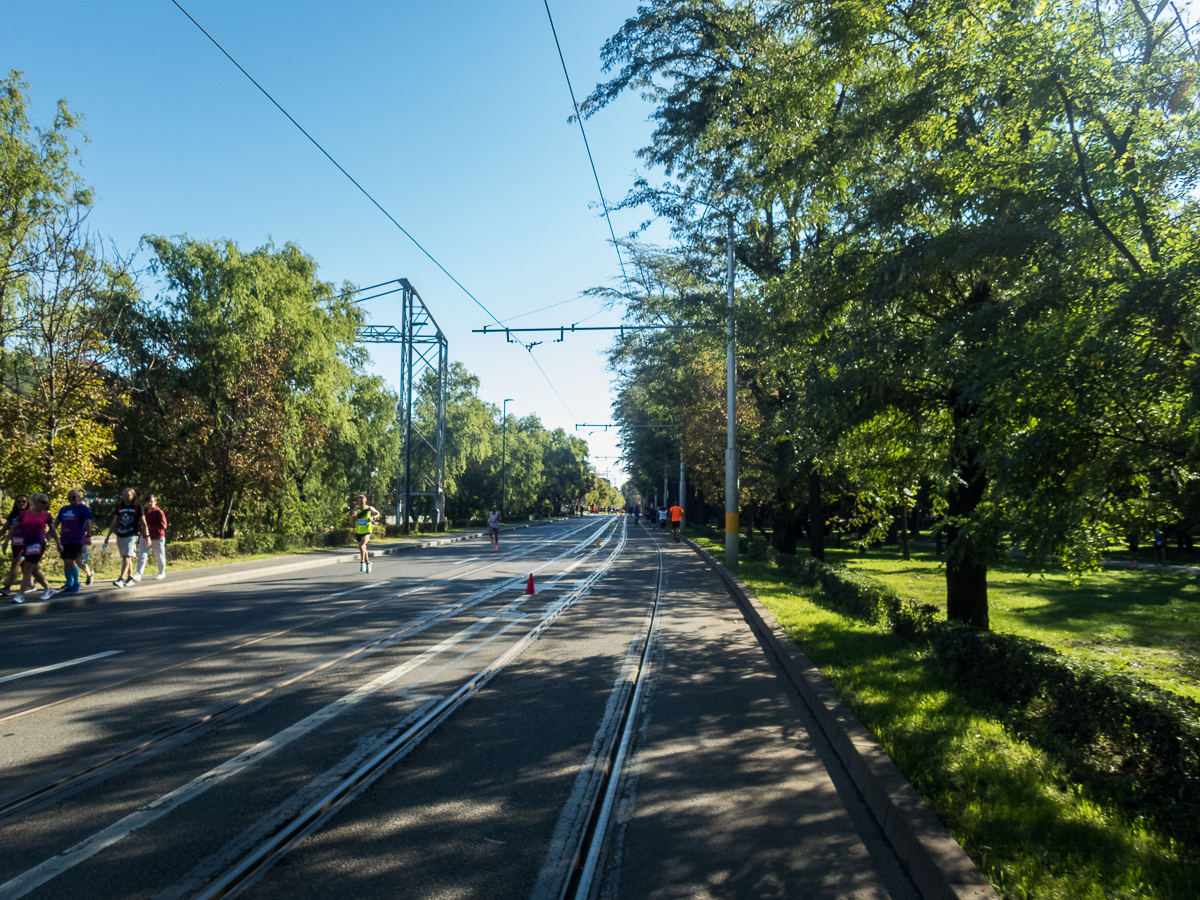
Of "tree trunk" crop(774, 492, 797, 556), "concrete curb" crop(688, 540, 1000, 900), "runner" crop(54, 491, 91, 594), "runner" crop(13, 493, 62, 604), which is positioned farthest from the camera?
"tree trunk" crop(774, 492, 797, 556)

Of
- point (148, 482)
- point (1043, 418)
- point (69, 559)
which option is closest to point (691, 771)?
point (1043, 418)

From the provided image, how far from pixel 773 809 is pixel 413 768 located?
2305 millimetres

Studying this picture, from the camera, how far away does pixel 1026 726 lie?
6.12 metres

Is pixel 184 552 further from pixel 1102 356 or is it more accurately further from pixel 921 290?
pixel 1102 356

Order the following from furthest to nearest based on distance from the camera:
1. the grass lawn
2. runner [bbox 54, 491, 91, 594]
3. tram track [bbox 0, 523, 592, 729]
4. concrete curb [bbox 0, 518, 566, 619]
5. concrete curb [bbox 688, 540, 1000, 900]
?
runner [bbox 54, 491, 91, 594], concrete curb [bbox 0, 518, 566, 619], the grass lawn, tram track [bbox 0, 523, 592, 729], concrete curb [bbox 688, 540, 1000, 900]

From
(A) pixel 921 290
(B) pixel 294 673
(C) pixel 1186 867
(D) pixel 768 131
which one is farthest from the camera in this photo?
(D) pixel 768 131

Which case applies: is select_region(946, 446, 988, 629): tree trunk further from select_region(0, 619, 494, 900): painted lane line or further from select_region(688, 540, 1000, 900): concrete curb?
select_region(0, 619, 494, 900): painted lane line

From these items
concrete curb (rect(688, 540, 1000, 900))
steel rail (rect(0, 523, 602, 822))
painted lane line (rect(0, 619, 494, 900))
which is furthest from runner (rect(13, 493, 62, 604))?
concrete curb (rect(688, 540, 1000, 900))

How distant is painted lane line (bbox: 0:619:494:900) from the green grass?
13.8 feet

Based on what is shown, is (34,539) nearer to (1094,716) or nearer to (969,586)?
(969,586)

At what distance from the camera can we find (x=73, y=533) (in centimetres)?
1381

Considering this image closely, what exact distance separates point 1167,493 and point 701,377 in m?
22.6

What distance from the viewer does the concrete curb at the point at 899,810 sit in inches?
137

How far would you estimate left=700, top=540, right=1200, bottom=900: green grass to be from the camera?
3.56m
